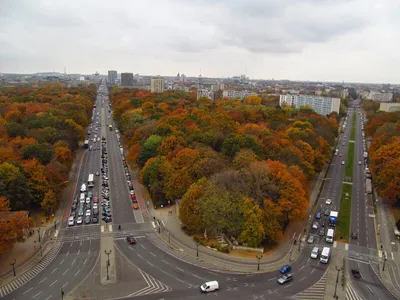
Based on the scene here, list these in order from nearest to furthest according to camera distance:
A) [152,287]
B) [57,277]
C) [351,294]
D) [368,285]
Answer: [351,294] < [152,287] < [368,285] < [57,277]

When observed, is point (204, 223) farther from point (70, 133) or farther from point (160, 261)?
point (70, 133)

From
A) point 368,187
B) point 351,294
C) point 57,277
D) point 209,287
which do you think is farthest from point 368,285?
point 57,277

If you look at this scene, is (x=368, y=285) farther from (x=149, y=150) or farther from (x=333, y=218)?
(x=149, y=150)

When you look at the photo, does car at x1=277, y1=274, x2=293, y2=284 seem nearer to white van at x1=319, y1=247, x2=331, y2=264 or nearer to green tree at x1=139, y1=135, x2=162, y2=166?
white van at x1=319, y1=247, x2=331, y2=264

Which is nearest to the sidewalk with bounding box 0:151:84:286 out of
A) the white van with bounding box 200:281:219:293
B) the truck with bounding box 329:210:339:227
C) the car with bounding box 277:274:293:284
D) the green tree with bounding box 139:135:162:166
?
the green tree with bounding box 139:135:162:166

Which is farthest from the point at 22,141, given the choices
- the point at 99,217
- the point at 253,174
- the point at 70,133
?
the point at 253,174

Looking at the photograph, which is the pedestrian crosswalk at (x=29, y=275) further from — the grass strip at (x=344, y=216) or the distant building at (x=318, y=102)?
the distant building at (x=318, y=102)

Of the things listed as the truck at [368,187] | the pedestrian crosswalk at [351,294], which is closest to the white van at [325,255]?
the pedestrian crosswalk at [351,294]
